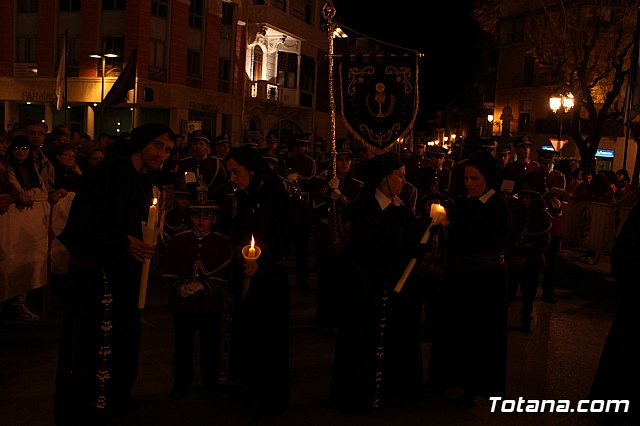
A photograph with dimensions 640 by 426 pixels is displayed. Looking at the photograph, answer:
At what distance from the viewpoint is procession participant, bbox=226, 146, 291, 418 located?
5250mm

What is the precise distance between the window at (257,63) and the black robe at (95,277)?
98.2 ft

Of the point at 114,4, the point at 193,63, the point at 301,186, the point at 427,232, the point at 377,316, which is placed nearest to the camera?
the point at 427,232

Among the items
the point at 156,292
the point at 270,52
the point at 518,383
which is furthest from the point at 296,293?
the point at 270,52

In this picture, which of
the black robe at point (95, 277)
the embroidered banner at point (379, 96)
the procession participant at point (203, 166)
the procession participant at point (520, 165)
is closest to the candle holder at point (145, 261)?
the black robe at point (95, 277)

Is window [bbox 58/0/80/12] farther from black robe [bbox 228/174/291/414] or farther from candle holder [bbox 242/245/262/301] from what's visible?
candle holder [bbox 242/245/262/301]

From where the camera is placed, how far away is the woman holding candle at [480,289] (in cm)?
565

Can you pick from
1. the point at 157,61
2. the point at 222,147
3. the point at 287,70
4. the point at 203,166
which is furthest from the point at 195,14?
the point at 203,166

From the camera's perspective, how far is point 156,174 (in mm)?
A: 5984

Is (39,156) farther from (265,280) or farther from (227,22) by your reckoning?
(227,22)

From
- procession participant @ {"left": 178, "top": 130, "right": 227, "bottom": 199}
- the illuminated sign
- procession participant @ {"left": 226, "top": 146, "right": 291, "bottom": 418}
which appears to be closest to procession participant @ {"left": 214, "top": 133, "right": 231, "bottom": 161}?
procession participant @ {"left": 178, "top": 130, "right": 227, "bottom": 199}

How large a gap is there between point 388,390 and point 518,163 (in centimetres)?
592

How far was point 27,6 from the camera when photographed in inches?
1047

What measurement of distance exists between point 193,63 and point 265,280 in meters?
25.1

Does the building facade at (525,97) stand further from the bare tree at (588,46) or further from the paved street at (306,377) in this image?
the paved street at (306,377)
